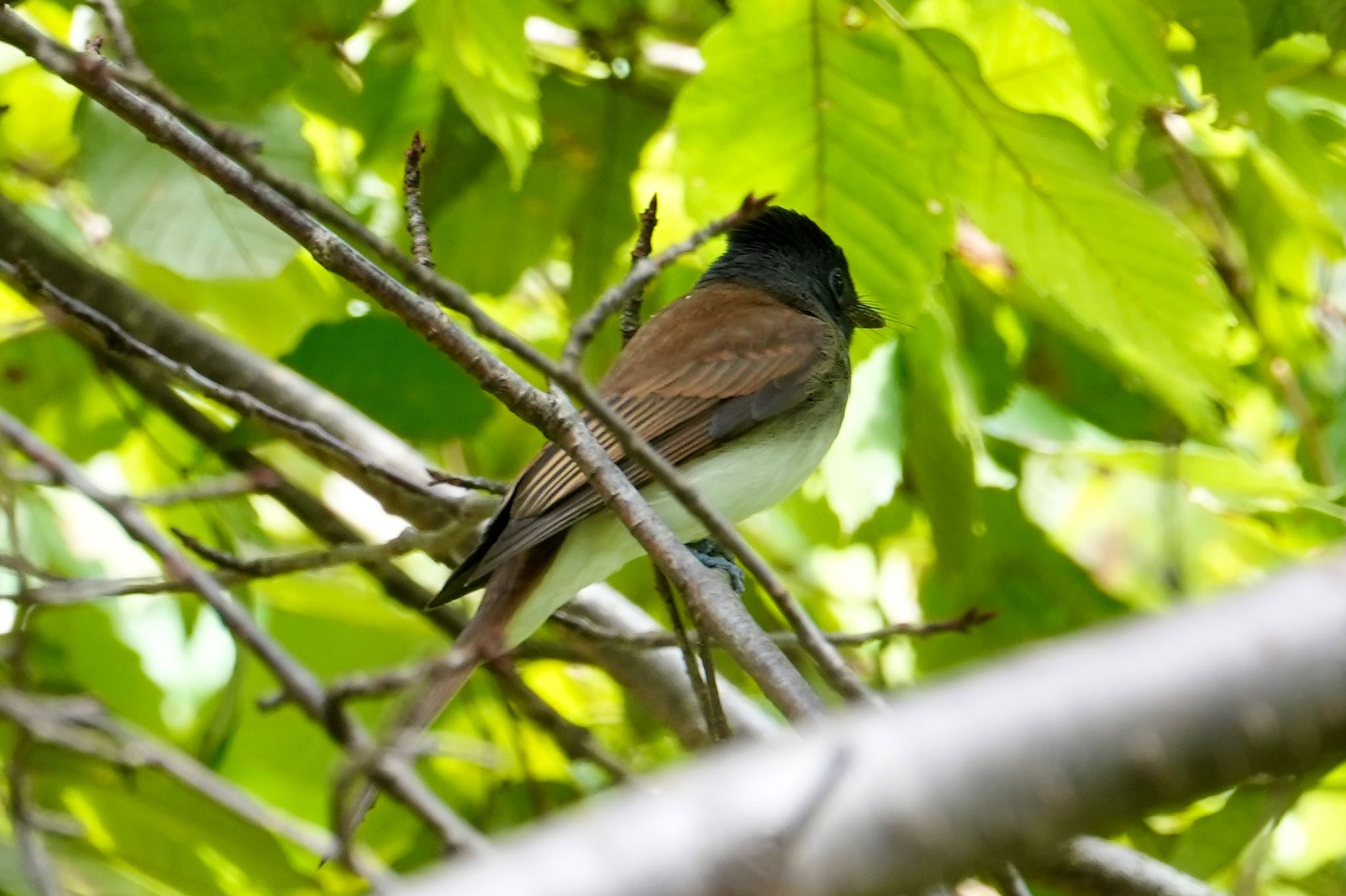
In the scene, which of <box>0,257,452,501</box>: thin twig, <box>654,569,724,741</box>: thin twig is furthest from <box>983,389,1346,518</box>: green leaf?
<box>0,257,452,501</box>: thin twig

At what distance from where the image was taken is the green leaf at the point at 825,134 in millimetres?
2191

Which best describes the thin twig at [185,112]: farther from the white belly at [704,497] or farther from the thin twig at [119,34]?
the white belly at [704,497]

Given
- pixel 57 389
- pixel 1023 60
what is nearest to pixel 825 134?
pixel 1023 60

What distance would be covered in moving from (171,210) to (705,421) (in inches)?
42.4

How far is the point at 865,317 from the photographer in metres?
3.01

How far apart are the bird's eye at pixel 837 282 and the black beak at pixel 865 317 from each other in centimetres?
9

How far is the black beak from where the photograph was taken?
2.89 meters

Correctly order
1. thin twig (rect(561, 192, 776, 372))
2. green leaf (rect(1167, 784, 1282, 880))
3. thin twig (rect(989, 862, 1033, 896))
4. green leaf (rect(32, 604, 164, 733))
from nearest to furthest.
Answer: thin twig (rect(989, 862, 1033, 896)) → thin twig (rect(561, 192, 776, 372)) → green leaf (rect(1167, 784, 1282, 880)) → green leaf (rect(32, 604, 164, 733))

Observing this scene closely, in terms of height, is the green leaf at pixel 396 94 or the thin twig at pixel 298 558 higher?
the green leaf at pixel 396 94

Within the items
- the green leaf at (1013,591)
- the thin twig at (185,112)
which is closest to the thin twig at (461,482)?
the thin twig at (185,112)

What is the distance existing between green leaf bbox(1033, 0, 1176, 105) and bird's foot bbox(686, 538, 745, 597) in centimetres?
106

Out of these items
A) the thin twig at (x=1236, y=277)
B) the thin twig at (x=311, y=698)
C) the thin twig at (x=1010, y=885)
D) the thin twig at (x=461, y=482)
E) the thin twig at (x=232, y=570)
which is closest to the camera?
the thin twig at (x=311, y=698)

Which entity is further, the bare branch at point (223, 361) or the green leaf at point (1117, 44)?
the bare branch at point (223, 361)

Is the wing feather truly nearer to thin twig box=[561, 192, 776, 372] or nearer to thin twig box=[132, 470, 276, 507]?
thin twig box=[132, 470, 276, 507]
